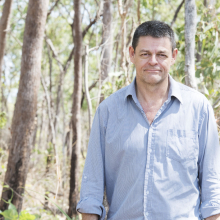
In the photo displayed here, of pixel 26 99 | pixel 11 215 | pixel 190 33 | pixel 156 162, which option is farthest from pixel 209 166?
pixel 26 99

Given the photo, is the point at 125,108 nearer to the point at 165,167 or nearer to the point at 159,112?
the point at 159,112

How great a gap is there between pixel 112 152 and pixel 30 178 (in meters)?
7.14

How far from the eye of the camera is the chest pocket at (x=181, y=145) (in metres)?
1.78

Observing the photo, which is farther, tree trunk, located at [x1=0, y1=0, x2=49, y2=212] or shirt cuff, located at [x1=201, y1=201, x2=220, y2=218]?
tree trunk, located at [x1=0, y1=0, x2=49, y2=212]

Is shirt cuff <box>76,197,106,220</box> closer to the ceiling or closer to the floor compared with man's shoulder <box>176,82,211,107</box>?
closer to the floor

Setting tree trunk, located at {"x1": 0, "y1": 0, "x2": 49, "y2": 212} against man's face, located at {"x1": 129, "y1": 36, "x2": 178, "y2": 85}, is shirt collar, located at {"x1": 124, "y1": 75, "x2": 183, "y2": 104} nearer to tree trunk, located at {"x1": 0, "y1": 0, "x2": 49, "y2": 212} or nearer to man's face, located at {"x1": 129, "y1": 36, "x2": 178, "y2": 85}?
man's face, located at {"x1": 129, "y1": 36, "x2": 178, "y2": 85}

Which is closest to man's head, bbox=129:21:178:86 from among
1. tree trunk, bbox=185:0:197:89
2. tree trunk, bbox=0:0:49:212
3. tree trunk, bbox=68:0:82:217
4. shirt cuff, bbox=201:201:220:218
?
shirt cuff, bbox=201:201:220:218

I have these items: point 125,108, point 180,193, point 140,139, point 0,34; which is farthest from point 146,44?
point 0,34

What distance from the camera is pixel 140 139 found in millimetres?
1818

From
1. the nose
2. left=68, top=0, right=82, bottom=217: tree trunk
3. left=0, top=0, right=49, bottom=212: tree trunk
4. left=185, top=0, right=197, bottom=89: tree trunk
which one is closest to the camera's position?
the nose

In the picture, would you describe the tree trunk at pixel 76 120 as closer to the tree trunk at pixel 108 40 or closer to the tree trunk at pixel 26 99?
the tree trunk at pixel 108 40

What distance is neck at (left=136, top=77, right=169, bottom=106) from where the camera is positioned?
6.46 ft

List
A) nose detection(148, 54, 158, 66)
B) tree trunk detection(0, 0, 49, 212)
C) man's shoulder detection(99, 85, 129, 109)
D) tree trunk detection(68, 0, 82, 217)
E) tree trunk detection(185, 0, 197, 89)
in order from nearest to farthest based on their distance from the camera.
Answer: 1. nose detection(148, 54, 158, 66)
2. man's shoulder detection(99, 85, 129, 109)
3. tree trunk detection(185, 0, 197, 89)
4. tree trunk detection(0, 0, 49, 212)
5. tree trunk detection(68, 0, 82, 217)

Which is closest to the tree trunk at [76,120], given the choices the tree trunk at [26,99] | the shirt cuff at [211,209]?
the tree trunk at [26,99]
